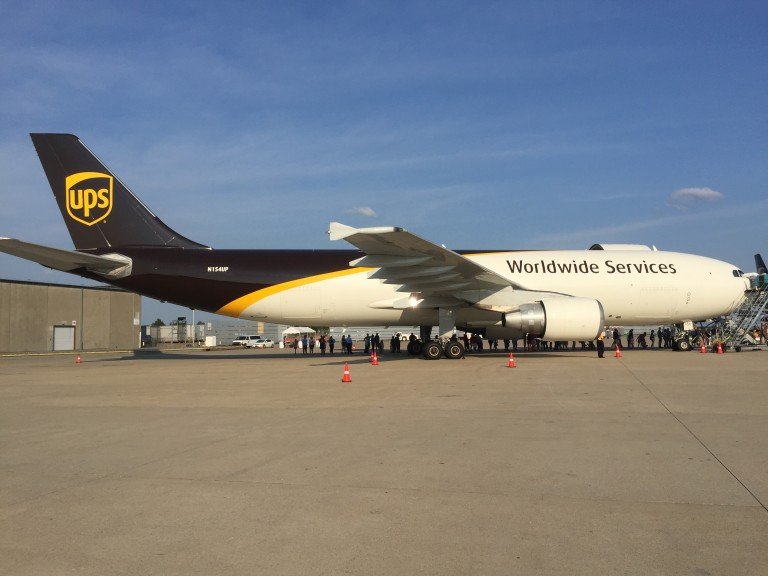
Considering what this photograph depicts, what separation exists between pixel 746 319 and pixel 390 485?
25142 mm

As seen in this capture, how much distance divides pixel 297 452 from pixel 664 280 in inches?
763

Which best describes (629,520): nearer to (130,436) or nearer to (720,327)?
(130,436)

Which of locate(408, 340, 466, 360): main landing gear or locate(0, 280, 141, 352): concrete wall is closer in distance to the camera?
locate(408, 340, 466, 360): main landing gear

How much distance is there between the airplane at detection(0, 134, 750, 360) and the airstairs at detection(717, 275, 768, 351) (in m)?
2.63


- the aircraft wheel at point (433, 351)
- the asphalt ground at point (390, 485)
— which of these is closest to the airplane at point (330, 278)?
the aircraft wheel at point (433, 351)

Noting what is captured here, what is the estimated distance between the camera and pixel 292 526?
4051mm

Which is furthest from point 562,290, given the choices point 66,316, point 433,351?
point 66,316

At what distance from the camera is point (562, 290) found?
21.3m

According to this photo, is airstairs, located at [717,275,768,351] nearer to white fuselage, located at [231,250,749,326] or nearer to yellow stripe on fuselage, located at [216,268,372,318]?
white fuselage, located at [231,250,749,326]

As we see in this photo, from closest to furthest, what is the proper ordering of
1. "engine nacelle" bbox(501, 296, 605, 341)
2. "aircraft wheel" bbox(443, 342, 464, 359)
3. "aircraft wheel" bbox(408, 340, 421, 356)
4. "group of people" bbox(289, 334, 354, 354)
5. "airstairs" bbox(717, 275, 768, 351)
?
1. "engine nacelle" bbox(501, 296, 605, 341)
2. "aircraft wheel" bbox(443, 342, 464, 359)
3. "airstairs" bbox(717, 275, 768, 351)
4. "aircraft wheel" bbox(408, 340, 421, 356)
5. "group of people" bbox(289, 334, 354, 354)

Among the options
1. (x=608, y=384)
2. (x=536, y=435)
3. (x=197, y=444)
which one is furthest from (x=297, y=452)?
(x=608, y=384)

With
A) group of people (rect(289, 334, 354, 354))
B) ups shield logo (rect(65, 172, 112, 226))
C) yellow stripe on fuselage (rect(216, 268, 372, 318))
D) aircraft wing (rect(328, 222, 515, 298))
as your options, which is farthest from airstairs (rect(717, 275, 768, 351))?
ups shield logo (rect(65, 172, 112, 226))

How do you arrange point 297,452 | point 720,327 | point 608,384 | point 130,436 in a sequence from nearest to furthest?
point 297,452 < point 130,436 < point 608,384 < point 720,327

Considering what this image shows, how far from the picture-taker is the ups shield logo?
69.3 ft
